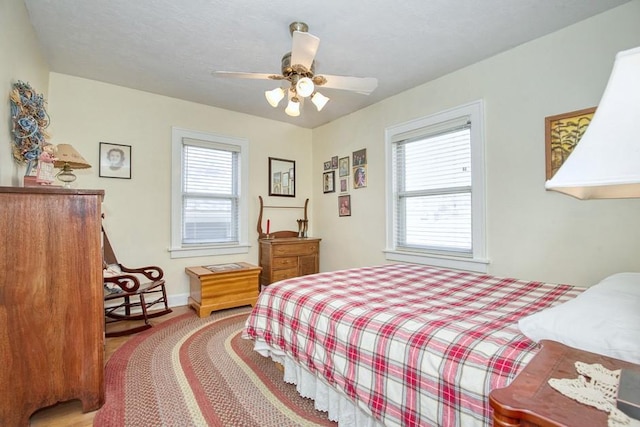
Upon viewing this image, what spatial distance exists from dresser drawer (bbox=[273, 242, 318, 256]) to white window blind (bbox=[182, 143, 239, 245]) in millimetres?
630

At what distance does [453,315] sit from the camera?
1378 millimetres

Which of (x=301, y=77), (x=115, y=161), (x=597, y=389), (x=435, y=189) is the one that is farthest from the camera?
(x=115, y=161)

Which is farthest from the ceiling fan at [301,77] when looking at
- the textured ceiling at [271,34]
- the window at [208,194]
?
the window at [208,194]

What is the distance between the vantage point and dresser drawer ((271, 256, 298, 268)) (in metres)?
3.98

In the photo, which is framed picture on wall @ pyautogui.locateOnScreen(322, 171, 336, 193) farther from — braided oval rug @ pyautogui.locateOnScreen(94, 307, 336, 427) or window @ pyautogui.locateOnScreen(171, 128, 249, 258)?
braided oval rug @ pyautogui.locateOnScreen(94, 307, 336, 427)

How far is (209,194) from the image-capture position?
12.9ft

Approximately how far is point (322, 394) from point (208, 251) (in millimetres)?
2718

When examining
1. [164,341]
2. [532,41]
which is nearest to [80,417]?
[164,341]

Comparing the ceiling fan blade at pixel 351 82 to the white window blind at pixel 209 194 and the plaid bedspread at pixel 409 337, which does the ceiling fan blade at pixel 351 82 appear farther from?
the white window blind at pixel 209 194

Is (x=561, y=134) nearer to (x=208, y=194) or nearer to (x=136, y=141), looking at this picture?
(x=208, y=194)

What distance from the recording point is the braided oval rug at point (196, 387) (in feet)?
5.36

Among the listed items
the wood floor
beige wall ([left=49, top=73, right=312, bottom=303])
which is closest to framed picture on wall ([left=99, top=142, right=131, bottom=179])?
beige wall ([left=49, top=73, right=312, bottom=303])

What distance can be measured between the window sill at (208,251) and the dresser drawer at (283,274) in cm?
54

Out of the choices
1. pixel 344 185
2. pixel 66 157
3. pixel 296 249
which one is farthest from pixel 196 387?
pixel 344 185
